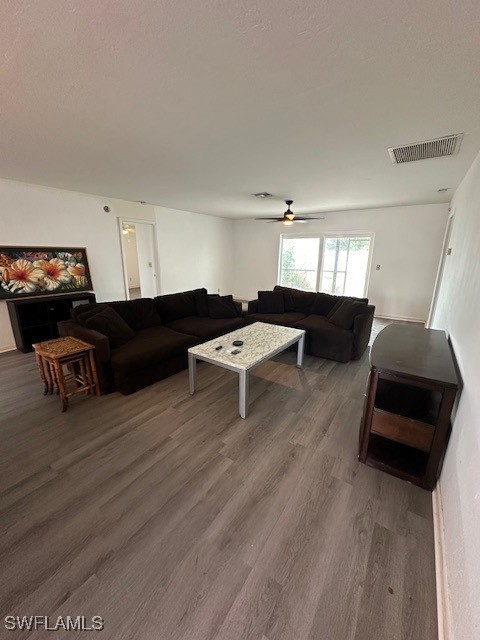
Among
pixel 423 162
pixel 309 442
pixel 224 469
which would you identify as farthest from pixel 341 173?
pixel 224 469

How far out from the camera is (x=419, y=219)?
5.37 metres

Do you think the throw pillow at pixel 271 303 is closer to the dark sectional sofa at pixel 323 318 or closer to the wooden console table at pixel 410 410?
the dark sectional sofa at pixel 323 318

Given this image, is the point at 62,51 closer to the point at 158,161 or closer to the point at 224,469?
the point at 158,161

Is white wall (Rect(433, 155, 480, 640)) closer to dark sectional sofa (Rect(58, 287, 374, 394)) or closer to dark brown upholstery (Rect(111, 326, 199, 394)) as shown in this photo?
dark sectional sofa (Rect(58, 287, 374, 394))

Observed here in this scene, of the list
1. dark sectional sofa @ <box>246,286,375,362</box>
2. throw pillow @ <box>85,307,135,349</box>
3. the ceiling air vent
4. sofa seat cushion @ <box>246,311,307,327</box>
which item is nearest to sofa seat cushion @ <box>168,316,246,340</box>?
sofa seat cushion @ <box>246,311,307,327</box>

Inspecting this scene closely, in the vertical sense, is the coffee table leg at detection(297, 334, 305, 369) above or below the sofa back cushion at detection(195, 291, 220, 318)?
below

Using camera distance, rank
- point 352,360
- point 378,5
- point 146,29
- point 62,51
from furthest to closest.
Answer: point 352,360
point 62,51
point 146,29
point 378,5

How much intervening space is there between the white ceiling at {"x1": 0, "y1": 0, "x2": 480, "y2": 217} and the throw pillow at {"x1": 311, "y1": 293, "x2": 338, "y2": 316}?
6.36ft

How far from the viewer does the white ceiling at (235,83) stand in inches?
43.7

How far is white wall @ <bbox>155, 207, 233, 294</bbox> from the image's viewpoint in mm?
6098

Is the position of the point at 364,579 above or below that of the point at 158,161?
below

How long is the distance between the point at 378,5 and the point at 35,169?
12.5ft

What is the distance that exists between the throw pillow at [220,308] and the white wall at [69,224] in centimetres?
226

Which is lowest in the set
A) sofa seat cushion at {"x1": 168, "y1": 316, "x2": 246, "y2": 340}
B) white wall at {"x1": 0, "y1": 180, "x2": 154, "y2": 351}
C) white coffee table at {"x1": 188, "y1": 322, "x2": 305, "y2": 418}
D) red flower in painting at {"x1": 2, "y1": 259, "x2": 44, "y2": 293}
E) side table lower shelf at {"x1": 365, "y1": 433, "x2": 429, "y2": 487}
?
side table lower shelf at {"x1": 365, "y1": 433, "x2": 429, "y2": 487}
